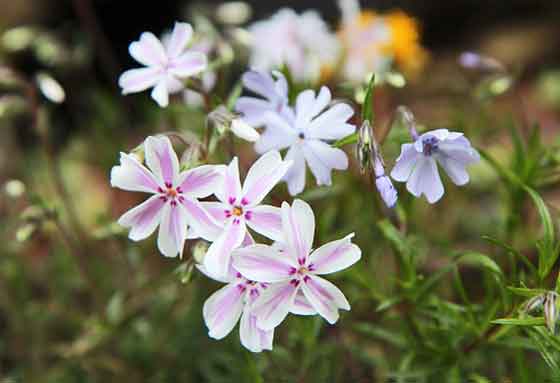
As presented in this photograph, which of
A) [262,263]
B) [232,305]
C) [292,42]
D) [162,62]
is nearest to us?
[262,263]

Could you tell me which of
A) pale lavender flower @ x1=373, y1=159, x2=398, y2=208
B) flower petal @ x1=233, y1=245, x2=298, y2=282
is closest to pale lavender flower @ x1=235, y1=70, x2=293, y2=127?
pale lavender flower @ x1=373, y1=159, x2=398, y2=208

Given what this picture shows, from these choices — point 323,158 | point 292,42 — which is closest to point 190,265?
point 323,158

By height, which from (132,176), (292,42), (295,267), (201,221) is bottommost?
(295,267)

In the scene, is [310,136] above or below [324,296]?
above

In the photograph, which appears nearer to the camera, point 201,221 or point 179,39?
point 201,221

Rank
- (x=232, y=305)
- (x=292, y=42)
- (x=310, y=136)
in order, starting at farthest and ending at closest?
(x=292, y=42), (x=310, y=136), (x=232, y=305)

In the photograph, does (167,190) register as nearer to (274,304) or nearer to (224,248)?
(224,248)

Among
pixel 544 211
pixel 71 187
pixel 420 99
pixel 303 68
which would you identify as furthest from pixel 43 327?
pixel 420 99

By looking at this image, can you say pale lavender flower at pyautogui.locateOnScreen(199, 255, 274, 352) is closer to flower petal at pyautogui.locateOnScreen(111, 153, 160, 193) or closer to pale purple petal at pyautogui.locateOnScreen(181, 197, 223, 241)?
pale purple petal at pyautogui.locateOnScreen(181, 197, 223, 241)
